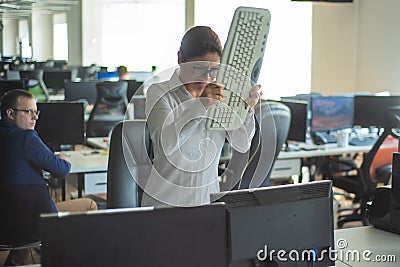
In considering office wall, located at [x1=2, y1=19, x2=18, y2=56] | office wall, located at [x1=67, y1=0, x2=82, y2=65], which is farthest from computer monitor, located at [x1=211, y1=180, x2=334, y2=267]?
office wall, located at [x1=2, y1=19, x2=18, y2=56]

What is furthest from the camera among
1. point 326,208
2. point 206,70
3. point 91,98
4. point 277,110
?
point 91,98

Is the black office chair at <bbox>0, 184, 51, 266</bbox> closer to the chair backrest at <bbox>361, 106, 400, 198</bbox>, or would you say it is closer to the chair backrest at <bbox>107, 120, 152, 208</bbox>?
the chair backrest at <bbox>107, 120, 152, 208</bbox>

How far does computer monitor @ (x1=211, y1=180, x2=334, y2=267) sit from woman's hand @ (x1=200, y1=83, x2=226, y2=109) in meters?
0.37

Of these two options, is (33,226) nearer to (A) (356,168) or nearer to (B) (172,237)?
(B) (172,237)

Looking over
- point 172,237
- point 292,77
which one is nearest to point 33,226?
point 172,237

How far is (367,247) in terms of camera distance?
2.36 meters

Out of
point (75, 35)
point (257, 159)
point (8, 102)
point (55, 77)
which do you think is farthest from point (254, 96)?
point (75, 35)

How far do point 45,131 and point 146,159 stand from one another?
275 centimetres

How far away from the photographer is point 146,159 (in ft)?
7.89

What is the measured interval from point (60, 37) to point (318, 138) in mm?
12238

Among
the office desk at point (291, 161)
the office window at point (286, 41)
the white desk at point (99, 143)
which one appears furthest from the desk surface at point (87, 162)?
the office window at point (286, 41)

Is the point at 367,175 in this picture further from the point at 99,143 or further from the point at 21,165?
the point at 21,165

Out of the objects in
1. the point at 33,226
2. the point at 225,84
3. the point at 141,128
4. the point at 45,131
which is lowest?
the point at 33,226

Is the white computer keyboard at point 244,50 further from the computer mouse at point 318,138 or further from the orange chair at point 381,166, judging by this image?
the computer mouse at point 318,138
